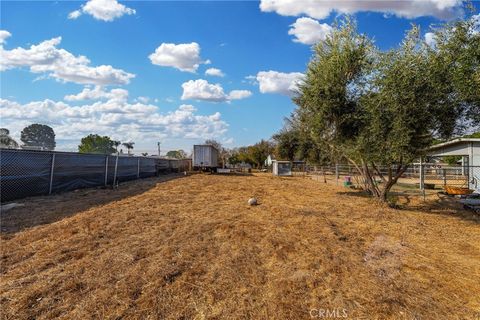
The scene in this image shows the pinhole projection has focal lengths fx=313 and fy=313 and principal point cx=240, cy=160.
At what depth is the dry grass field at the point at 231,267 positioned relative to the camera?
3.52 meters

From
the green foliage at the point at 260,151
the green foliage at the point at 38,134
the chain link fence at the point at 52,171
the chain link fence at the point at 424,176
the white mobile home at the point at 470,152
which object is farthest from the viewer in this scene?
the green foliage at the point at 38,134

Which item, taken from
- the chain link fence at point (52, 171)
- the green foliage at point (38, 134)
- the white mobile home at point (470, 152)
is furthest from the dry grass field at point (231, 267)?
the green foliage at point (38, 134)

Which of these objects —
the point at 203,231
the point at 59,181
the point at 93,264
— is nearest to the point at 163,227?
the point at 203,231

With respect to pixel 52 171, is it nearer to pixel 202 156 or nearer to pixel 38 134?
pixel 202 156

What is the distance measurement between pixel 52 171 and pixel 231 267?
420 inches

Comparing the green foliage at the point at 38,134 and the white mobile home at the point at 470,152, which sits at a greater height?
the green foliage at the point at 38,134

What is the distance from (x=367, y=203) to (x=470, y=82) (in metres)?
5.47

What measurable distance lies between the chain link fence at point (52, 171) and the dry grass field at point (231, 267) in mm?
2256

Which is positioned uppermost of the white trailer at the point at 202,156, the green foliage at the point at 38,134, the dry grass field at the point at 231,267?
the green foliage at the point at 38,134

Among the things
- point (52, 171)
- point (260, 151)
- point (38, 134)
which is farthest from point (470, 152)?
point (38, 134)

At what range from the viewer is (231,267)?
4.70 m

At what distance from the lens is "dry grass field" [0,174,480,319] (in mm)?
3523

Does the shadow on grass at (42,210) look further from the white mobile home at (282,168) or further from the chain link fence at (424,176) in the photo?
the white mobile home at (282,168)

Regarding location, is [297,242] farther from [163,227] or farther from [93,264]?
[93,264]
